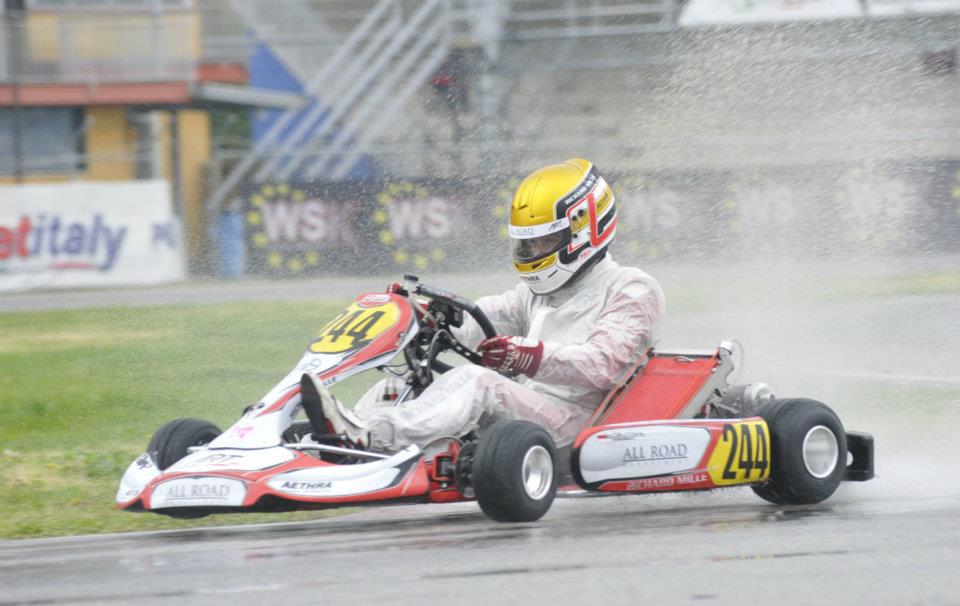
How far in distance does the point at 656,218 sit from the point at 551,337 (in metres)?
10.2

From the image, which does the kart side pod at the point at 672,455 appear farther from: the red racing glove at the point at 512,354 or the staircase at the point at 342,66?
the staircase at the point at 342,66

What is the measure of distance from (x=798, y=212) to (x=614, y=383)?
10.0m

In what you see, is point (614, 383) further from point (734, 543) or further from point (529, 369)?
point (734, 543)

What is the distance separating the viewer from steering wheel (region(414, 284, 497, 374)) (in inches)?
226

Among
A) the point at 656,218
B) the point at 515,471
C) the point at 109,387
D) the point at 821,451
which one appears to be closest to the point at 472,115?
the point at 656,218

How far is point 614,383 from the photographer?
5.84m

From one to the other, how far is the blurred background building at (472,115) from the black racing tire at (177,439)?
9.34 m

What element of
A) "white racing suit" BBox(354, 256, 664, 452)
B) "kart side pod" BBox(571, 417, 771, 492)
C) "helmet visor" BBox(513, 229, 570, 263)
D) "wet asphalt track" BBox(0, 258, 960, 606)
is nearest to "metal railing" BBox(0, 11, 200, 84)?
"white racing suit" BBox(354, 256, 664, 452)

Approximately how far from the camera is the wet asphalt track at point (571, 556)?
4004mm

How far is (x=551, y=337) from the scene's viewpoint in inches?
239

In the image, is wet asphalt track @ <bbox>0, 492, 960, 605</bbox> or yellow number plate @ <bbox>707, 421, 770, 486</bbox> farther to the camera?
yellow number plate @ <bbox>707, 421, 770, 486</bbox>

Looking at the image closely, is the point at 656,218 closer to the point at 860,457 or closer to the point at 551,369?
the point at 860,457

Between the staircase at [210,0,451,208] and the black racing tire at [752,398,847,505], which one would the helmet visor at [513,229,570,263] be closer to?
the black racing tire at [752,398,847,505]

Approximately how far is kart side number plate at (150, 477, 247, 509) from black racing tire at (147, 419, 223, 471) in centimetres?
56
